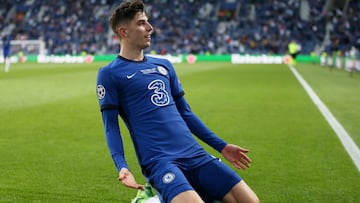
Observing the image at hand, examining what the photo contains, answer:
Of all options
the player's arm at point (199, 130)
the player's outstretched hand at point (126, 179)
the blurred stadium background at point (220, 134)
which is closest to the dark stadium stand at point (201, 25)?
the blurred stadium background at point (220, 134)

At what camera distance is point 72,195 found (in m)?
6.01

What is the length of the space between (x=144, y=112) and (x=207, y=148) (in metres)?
4.71

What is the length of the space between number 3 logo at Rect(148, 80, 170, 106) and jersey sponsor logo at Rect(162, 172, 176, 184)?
583 millimetres

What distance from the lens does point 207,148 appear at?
9.01 meters

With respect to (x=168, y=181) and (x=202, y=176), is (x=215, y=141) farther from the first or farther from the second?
(x=168, y=181)

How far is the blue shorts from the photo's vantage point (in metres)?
4.14

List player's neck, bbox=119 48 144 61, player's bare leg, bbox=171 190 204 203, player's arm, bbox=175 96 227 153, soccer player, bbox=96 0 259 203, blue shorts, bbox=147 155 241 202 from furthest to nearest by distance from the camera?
player's arm, bbox=175 96 227 153, player's neck, bbox=119 48 144 61, soccer player, bbox=96 0 259 203, blue shorts, bbox=147 155 241 202, player's bare leg, bbox=171 190 204 203

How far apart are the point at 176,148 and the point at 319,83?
1922cm

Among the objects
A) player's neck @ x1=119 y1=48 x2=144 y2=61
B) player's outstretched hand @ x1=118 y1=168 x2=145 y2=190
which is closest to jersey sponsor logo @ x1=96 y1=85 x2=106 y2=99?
player's neck @ x1=119 y1=48 x2=144 y2=61

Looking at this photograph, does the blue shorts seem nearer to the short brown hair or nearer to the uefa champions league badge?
the uefa champions league badge

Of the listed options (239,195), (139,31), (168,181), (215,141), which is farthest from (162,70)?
(239,195)

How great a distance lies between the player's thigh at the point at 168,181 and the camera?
397 cm

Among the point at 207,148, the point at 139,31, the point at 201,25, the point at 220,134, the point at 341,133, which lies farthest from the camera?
the point at 201,25

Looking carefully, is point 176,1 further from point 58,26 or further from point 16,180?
point 16,180
